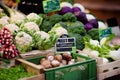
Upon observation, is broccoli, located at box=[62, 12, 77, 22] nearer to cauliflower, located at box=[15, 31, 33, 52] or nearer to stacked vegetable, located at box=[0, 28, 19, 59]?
cauliflower, located at box=[15, 31, 33, 52]

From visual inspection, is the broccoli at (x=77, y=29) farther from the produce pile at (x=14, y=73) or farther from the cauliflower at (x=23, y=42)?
the produce pile at (x=14, y=73)

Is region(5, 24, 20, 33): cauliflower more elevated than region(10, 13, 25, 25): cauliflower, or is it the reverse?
region(10, 13, 25, 25): cauliflower

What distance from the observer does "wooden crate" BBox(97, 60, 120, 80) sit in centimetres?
197

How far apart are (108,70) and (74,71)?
34 centimetres

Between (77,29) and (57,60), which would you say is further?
(77,29)

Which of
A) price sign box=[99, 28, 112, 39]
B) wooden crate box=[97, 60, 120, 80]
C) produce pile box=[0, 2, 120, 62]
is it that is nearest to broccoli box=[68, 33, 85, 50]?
produce pile box=[0, 2, 120, 62]

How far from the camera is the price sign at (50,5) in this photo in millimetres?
2674

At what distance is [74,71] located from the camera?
6.01ft

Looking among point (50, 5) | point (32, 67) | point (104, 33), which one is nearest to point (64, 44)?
point (32, 67)

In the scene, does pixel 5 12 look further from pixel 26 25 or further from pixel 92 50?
pixel 92 50

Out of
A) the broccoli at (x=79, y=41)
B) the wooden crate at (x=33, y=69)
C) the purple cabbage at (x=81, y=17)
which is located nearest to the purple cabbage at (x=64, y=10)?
the purple cabbage at (x=81, y=17)

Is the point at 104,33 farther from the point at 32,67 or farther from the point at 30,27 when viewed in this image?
the point at 32,67

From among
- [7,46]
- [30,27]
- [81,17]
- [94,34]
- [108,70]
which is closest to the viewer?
[7,46]

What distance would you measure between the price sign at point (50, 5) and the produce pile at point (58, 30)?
70 mm
